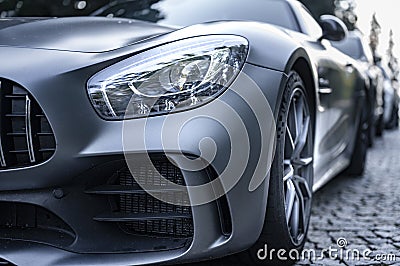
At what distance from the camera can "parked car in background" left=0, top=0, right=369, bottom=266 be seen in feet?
6.76

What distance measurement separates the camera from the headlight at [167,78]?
6.91 feet

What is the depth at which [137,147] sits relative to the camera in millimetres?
2033

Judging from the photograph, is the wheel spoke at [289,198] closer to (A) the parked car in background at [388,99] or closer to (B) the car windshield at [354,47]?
(B) the car windshield at [354,47]

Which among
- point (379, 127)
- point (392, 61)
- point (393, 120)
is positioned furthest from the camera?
point (392, 61)

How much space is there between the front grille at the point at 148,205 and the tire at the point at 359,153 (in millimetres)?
3127

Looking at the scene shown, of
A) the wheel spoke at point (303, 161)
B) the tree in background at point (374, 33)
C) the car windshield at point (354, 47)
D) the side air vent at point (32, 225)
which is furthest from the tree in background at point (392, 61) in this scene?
the side air vent at point (32, 225)

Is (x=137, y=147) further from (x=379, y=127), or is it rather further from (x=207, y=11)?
(x=379, y=127)

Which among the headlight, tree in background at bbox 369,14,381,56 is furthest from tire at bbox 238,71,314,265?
tree in background at bbox 369,14,381,56

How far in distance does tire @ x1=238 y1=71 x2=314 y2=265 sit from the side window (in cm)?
90

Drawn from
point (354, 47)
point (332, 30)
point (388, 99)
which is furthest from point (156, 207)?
point (388, 99)

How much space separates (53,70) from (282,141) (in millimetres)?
881

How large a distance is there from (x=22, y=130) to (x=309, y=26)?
89.6 inches

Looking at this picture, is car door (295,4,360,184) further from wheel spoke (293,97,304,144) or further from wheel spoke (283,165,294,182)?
wheel spoke (283,165,294,182)

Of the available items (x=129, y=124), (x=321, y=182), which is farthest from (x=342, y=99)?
(x=129, y=124)
